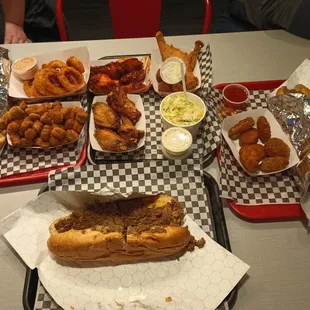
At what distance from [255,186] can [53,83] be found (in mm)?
1193

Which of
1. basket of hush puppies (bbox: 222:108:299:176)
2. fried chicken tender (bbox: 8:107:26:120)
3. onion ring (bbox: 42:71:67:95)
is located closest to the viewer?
basket of hush puppies (bbox: 222:108:299:176)

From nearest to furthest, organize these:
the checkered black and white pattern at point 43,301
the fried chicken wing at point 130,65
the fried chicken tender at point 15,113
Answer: the checkered black and white pattern at point 43,301, the fried chicken tender at point 15,113, the fried chicken wing at point 130,65

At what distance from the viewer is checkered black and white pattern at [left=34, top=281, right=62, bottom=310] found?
1.47 m

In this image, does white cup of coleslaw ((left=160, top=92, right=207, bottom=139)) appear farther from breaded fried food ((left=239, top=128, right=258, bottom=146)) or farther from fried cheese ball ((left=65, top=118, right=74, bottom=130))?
fried cheese ball ((left=65, top=118, right=74, bottom=130))

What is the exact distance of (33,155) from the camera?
1.93 m

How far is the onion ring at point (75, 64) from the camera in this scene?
2.21 m

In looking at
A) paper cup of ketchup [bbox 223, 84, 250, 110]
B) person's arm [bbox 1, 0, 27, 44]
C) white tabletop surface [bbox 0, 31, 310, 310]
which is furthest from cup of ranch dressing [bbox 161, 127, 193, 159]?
person's arm [bbox 1, 0, 27, 44]

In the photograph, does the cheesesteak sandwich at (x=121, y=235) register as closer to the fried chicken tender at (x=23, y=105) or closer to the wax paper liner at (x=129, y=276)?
the wax paper liner at (x=129, y=276)

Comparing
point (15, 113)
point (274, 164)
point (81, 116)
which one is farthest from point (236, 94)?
point (15, 113)

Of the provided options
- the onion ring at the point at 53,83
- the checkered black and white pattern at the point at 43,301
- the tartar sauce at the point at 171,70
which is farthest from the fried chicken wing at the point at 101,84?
the checkered black and white pattern at the point at 43,301

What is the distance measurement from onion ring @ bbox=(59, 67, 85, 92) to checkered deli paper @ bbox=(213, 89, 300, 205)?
872 millimetres

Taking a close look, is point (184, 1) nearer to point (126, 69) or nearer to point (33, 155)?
point (126, 69)

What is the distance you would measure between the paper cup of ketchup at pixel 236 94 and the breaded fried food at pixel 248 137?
8.0 inches

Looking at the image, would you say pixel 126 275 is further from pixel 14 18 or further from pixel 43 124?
pixel 14 18
